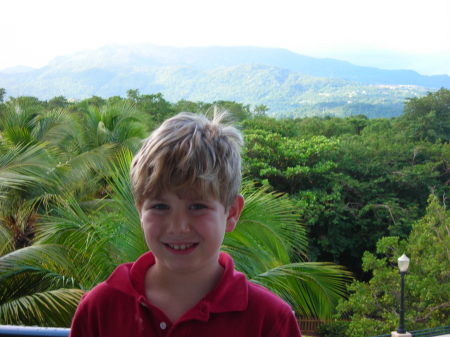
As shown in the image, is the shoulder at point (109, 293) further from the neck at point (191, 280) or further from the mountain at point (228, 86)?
the mountain at point (228, 86)

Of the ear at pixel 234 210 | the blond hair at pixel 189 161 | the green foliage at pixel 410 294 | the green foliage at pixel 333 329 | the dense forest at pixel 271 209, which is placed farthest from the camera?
the green foliage at pixel 333 329

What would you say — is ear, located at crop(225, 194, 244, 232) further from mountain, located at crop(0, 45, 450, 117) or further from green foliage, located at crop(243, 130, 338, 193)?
mountain, located at crop(0, 45, 450, 117)

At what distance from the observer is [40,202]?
7.40 metres

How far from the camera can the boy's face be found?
1093mm

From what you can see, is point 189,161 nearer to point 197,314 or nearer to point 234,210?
point 234,210

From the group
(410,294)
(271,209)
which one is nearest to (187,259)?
(271,209)

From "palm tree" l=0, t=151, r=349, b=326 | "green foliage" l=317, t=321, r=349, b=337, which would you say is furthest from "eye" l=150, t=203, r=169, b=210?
"green foliage" l=317, t=321, r=349, b=337

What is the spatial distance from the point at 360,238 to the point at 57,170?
1222 centimetres

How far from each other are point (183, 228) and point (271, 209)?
3.19 meters

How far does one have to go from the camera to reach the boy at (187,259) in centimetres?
109

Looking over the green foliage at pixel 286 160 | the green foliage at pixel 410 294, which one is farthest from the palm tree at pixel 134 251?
the green foliage at pixel 286 160

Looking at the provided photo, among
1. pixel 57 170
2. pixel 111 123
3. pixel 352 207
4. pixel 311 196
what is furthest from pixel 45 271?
pixel 352 207

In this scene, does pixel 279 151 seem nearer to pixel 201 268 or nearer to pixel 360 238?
pixel 360 238

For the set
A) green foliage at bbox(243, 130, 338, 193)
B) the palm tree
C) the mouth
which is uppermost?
the mouth
